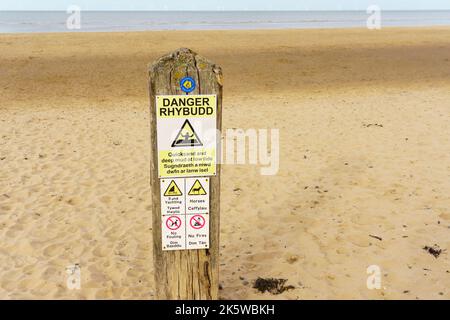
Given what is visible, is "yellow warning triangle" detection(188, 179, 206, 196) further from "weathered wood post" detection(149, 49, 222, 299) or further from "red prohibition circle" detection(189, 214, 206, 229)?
"red prohibition circle" detection(189, 214, 206, 229)

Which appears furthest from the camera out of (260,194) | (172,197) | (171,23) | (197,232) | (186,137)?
(171,23)

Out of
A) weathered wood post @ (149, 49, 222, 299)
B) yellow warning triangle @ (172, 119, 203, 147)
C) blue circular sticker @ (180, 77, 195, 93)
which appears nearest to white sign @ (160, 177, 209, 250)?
weathered wood post @ (149, 49, 222, 299)

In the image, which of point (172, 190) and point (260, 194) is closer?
point (172, 190)

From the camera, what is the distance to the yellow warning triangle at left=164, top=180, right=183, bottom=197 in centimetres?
294

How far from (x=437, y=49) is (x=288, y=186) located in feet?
65.6

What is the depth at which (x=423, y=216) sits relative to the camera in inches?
209

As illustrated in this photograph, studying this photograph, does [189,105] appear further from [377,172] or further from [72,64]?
[72,64]

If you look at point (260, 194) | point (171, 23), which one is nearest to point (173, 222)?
point (260, 194)

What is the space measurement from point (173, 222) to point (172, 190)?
0.23 meters

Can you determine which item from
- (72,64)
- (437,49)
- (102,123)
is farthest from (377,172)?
(437,49)

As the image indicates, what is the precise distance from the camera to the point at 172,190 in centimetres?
296

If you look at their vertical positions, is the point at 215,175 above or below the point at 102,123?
below

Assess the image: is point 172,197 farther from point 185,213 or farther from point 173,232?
point 173,232

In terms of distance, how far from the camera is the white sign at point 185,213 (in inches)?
117
